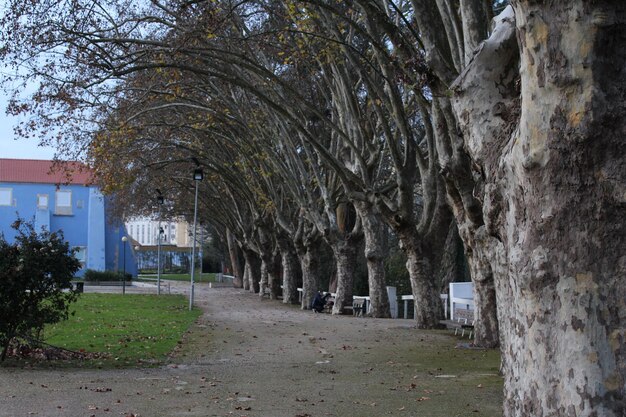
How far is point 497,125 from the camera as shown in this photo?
597 cm

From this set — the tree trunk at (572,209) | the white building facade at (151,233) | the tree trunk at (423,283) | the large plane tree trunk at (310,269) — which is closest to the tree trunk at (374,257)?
the tree trunk at (423,283)

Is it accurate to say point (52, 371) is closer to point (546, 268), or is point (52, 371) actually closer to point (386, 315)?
point (546, 268)

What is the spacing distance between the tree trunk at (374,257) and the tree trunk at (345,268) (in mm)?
2833

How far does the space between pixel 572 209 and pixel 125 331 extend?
15.6 metres

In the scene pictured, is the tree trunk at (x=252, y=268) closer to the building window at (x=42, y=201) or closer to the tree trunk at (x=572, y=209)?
the building window at (x=42, y=201)

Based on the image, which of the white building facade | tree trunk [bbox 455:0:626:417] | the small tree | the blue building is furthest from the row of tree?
the white building facade

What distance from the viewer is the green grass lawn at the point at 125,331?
1434 cm

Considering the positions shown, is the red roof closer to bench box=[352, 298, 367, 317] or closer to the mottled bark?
the mottled bark

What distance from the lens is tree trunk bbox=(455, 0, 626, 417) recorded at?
14.9 feet

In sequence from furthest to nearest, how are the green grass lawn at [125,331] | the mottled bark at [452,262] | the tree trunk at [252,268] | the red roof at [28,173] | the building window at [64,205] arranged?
1. the building window at [64,205]
2. the red roof at [28,173]
3. the tree trunk at [252,268]
4. the mottled bark at [452,262]
5. the green grass lawn at [125,331]

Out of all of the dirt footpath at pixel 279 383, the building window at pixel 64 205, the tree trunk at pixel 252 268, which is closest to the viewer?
the dirt footpath at pixel 279 383

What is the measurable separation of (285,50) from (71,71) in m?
5.87

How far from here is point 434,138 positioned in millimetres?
17125

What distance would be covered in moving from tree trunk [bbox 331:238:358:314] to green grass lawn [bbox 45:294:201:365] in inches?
197
